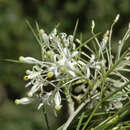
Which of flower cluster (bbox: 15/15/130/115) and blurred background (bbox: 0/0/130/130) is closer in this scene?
flower cluster (bbox: 15/15/130/115)

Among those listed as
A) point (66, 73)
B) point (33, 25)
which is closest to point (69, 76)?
point (66, 73)

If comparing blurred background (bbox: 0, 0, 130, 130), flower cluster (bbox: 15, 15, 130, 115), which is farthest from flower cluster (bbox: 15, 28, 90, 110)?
blurred background (bbox: 0, 0, 130, 130)

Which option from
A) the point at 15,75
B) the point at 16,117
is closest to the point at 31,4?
the point at 15,75

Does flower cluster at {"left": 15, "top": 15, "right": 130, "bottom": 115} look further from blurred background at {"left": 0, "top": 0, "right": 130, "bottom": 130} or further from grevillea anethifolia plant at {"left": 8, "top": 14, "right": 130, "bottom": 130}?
blurred background at {"left": 0, "top": 0, "right": 130, "bottom": 130}

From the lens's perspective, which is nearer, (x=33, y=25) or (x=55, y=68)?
(x=55, y=68)

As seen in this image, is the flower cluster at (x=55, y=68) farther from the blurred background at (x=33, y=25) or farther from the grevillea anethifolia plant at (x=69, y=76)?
the blurred background at (x=33, y=25)

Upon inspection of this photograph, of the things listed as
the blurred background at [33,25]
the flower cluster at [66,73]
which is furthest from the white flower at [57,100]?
the blurred background at [33,25]

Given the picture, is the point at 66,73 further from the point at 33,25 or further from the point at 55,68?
the point at 33,25

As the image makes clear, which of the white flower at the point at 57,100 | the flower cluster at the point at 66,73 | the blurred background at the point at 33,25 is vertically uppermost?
the blurred background at the point at 33,25

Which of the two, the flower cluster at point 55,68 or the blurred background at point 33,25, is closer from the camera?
the flower cluster at point 55,68

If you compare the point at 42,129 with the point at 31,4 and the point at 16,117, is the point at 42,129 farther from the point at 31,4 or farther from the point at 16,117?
the point at 31,4

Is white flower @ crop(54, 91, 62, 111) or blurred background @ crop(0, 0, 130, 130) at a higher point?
blurred background @ crop(0, 0, 130, 130)
